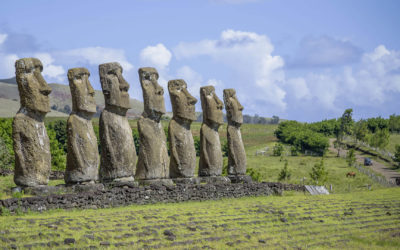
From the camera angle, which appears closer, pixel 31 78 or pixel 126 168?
pixel 31 78

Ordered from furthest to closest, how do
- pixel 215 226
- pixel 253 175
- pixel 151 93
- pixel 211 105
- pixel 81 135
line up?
pixel 253 175
pixel 211 105
pixel 151 93
pixel 81 135
pixel 215 226

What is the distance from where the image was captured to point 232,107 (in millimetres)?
25125

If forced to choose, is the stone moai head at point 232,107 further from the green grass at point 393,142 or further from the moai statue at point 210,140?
the green grass at point 393,142

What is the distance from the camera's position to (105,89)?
18.6m

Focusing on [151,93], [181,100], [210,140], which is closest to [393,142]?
[210,140]

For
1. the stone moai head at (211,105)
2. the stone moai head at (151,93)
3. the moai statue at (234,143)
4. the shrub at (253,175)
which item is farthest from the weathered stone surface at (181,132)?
the shrub at (253,175)

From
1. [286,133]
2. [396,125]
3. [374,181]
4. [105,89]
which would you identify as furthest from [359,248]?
[396,125]

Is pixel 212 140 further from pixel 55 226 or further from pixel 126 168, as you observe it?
pixel 55 226

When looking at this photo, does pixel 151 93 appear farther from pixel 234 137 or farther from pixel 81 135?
pixel 234 137

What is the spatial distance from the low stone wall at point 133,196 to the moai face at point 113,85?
2.85 meters

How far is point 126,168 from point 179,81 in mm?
5108

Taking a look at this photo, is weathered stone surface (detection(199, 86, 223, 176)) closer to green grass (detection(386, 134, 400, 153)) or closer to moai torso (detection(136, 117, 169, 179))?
moai torso (detection(136, 117, 169, 179))

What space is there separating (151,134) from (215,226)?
17.1ft

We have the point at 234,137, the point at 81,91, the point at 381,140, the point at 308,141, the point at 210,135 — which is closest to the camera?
the point at 81,91
